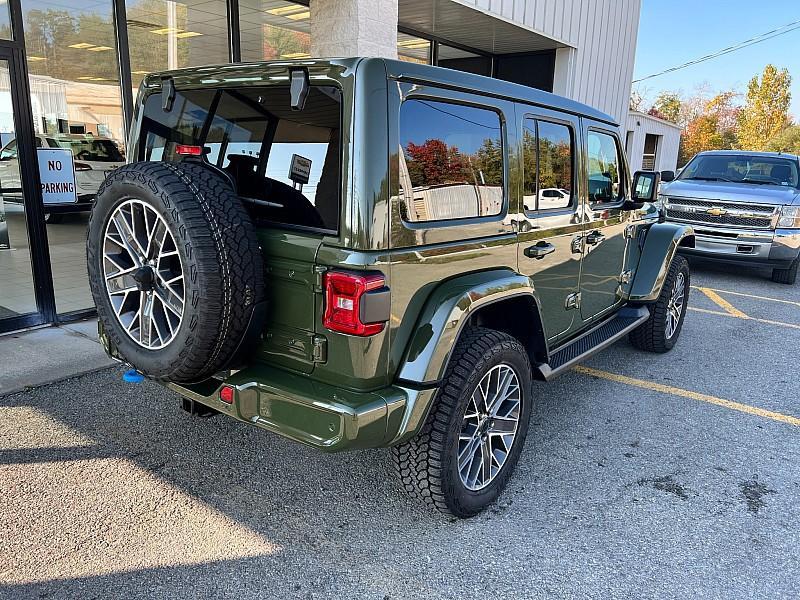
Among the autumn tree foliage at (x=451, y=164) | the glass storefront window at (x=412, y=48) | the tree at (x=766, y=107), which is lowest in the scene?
the autumn tree foliage at (x=451, y=164)

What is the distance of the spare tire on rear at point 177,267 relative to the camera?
234 cm

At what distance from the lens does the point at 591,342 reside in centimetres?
413

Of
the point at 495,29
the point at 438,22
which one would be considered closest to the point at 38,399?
the point at 438,22

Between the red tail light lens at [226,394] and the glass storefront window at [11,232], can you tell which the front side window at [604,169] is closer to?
the red tail light lens at [226,394]

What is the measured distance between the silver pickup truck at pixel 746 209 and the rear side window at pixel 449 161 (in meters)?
5.78

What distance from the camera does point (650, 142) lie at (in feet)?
84.6

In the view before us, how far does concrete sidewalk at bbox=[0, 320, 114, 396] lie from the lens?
4.33m

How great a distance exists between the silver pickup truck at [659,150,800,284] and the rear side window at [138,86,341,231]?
6.63 meters

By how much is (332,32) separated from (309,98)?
410 cm

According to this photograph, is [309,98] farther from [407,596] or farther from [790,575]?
[790,575]

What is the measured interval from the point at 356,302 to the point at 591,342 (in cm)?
232

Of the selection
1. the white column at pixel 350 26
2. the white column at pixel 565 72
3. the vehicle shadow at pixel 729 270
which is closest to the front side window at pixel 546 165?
the white column at pixel 350 26

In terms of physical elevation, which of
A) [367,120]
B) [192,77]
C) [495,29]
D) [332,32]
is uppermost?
[495,29]

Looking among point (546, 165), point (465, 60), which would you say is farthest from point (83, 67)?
point (465, 60)
